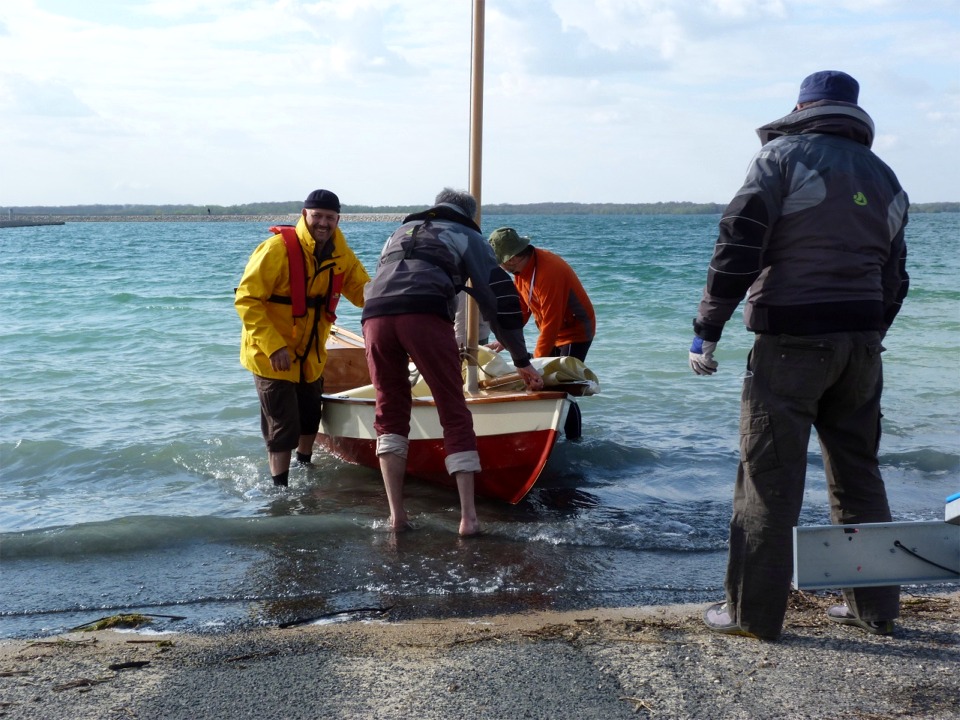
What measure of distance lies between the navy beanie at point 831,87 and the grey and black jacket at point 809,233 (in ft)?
0.14

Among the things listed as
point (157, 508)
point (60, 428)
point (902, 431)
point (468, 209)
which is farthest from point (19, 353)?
point (902, 431)

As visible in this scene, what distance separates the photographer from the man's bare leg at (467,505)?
5.52 metres

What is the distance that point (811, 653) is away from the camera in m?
3.52

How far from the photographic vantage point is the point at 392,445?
5.59m

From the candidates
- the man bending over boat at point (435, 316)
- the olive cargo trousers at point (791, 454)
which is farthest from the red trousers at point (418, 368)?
the olive cargo trousers at point (791, 454)

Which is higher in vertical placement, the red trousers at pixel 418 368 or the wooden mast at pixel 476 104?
the wooden mast at pixel 476 104

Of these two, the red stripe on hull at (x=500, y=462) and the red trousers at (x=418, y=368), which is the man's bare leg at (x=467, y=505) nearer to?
the red trousers at (x=418, y=368)

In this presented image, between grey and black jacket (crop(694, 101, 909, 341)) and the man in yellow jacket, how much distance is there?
3312mm

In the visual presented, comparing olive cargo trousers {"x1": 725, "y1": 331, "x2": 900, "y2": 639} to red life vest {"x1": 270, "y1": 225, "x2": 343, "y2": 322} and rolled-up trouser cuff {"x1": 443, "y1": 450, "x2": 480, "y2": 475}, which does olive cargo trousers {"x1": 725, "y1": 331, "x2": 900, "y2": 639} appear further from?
red life vest {"x1": 270, "y1": 225, "x2": 343, "y2": 322}

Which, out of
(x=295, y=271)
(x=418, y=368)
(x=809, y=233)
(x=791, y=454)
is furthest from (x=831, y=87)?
(x=295, y=271)

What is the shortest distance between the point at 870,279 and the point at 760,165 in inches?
23.6

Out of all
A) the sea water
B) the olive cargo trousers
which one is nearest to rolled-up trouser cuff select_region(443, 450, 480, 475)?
the sea water

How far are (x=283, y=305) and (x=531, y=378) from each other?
A: 1.70 meters

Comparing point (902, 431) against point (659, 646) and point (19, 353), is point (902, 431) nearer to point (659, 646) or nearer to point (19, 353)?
point (659, 646)
